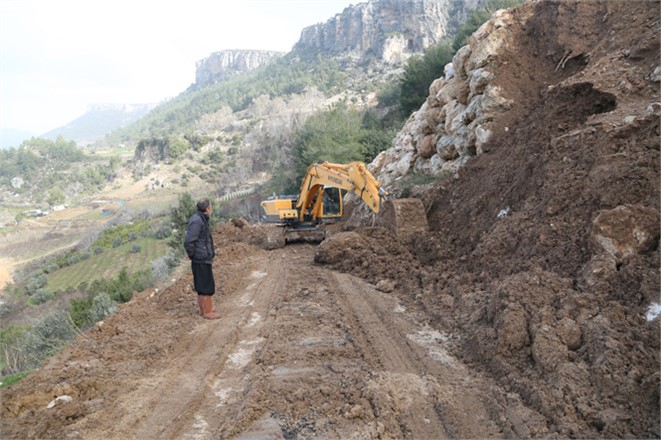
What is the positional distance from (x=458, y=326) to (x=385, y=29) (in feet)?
443

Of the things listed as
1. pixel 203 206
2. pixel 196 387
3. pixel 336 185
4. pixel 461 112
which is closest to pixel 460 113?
pixel 461 112

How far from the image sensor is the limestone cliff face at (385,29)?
113812 millimetres

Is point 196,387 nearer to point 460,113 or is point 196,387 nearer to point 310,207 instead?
point 310,207

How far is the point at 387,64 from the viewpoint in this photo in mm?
111938

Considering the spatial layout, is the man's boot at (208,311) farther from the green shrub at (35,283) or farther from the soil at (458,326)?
the green shrub at (35,283)

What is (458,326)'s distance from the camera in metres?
5.23

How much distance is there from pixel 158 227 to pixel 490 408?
55885 millimetres

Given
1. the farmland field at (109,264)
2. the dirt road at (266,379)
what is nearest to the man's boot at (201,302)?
the dirt road at (266,379)

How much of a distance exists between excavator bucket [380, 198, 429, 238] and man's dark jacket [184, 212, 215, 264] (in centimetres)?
418

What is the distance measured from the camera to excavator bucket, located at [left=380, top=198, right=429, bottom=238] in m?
8.94

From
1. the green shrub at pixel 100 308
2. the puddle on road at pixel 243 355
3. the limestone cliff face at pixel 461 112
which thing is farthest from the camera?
the green shrub at pixel 100 308

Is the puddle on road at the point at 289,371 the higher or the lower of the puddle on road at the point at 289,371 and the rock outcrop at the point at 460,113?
the lower

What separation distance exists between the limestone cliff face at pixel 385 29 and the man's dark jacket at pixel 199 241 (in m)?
106

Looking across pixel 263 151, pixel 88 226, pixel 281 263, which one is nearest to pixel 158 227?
pixel 263 151
